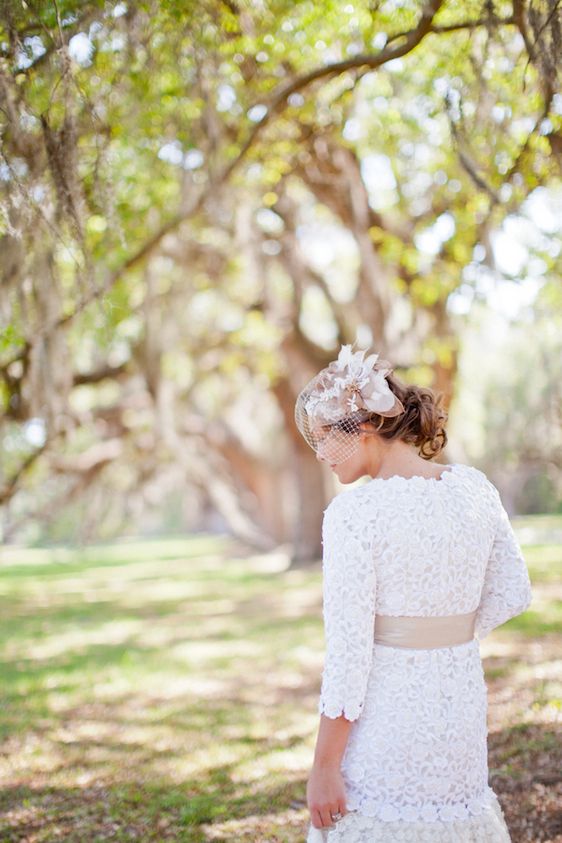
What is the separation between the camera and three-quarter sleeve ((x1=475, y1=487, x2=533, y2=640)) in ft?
7.54

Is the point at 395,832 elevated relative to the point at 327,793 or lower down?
lower down

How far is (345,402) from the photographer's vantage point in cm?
221

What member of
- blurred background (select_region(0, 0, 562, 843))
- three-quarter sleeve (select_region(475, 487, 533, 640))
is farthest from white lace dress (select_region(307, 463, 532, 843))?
blurred background (select_region(0, 0, 562, 843))

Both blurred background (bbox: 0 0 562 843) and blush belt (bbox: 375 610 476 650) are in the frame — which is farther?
blurred background (bbox: 0 0 562 843)

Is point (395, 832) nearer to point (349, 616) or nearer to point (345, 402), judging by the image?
point (349, 616)

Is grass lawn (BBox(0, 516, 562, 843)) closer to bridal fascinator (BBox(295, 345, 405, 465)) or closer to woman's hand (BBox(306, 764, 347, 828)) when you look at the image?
woman's hand (BBox(306, 764, 347, 828))

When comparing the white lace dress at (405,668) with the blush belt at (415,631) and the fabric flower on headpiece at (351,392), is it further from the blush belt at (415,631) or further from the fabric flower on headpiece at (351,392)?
the fabric flower on headpiece at (351,392)

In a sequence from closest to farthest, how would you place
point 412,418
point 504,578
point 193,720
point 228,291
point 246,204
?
point 412,418
point 504,578
point 193,720
point 246,204
point 228,291

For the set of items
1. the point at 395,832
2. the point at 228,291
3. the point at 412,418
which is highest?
the point at 228,291

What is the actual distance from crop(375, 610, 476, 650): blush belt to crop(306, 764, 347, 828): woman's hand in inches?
13.0

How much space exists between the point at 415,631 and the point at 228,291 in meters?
12.2

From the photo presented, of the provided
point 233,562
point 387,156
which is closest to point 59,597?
point 233,562

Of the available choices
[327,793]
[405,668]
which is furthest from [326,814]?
[405,668]

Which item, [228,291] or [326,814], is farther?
[228,291]
